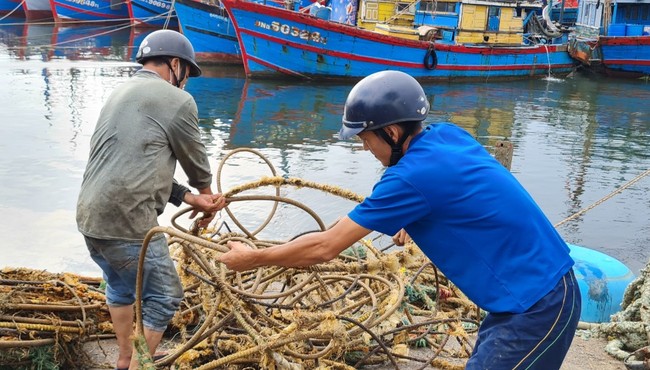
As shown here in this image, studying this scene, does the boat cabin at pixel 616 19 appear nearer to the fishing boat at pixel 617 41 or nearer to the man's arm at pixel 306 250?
the fishing boat at pixel 617 41

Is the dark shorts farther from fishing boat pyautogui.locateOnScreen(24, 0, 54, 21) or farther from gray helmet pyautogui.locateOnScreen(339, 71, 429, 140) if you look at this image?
fishing boat pyautogui.locateOnScreen(24, 0, 54, 21)

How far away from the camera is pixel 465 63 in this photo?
25.4 m

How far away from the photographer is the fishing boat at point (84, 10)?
37.1 meters

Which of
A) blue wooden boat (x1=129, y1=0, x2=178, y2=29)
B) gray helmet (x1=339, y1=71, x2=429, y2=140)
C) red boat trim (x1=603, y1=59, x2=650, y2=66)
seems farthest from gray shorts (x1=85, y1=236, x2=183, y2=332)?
blue wooden boat (x1=129, y1=0, x2=178, y2=29)

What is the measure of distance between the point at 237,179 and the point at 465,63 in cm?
1710

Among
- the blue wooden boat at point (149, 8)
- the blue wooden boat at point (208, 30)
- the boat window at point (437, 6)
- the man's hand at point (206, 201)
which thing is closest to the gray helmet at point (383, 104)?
the man's hand at point (206, 201)

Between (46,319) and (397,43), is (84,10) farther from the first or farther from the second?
(46,319)

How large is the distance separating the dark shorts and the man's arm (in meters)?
0.62

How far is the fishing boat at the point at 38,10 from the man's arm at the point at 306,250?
136ft

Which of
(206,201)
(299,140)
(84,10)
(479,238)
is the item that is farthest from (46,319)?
(84,10)

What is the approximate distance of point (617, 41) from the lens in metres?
28.3

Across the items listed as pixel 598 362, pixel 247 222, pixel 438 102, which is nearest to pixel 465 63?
pixel 438 102

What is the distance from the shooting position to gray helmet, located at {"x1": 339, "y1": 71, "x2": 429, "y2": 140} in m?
2.64

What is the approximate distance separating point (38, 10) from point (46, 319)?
1608 inches
